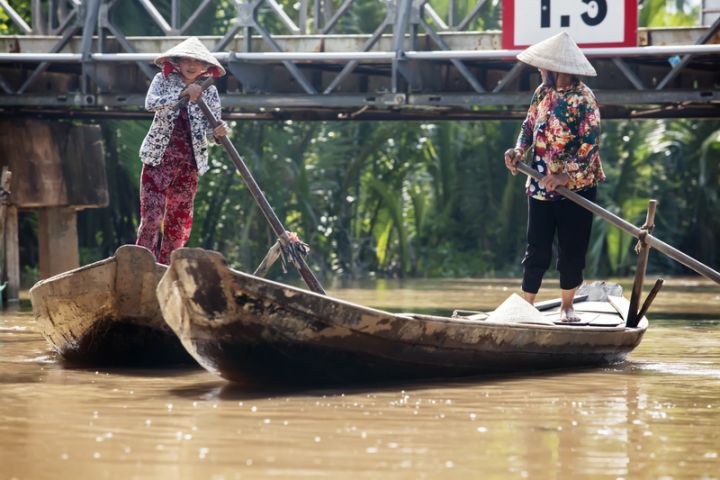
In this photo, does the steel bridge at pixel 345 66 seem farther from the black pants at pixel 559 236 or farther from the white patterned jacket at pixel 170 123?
the white patterned jacket at pixel 170 123

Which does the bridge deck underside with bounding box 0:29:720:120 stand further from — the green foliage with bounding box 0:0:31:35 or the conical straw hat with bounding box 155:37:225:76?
the conical straw hat with bounding box 155:37:225:76

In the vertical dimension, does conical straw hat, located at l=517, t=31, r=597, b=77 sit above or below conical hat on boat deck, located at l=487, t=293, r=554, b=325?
above

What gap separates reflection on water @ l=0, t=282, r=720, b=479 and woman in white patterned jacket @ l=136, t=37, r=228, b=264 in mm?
1034

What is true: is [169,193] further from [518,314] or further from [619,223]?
[619,223]

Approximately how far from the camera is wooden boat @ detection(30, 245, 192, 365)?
6.79 metres

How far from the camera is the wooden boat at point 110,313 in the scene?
6785 millimetres

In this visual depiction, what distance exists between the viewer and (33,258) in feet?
68.4

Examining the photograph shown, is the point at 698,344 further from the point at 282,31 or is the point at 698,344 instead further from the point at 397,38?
the point at 282,31

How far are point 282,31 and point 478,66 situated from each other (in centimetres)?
794

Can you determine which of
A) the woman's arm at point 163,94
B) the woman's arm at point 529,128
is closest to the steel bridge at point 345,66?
the woman's arm at point 529,128

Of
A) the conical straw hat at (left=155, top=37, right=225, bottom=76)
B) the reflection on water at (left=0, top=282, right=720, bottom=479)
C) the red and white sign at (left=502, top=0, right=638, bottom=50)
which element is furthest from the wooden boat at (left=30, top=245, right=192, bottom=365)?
the red and white sign at (left=502, top=0, right=638, bottom=50)

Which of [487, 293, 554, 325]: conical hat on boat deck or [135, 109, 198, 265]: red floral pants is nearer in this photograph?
[487, 293, 554, 325]: conical hat on boat deck

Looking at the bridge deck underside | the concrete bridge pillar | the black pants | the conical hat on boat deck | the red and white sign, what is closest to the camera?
the conical hat on boat deck

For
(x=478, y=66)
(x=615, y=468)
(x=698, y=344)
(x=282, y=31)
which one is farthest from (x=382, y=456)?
(x=282, y=31)
